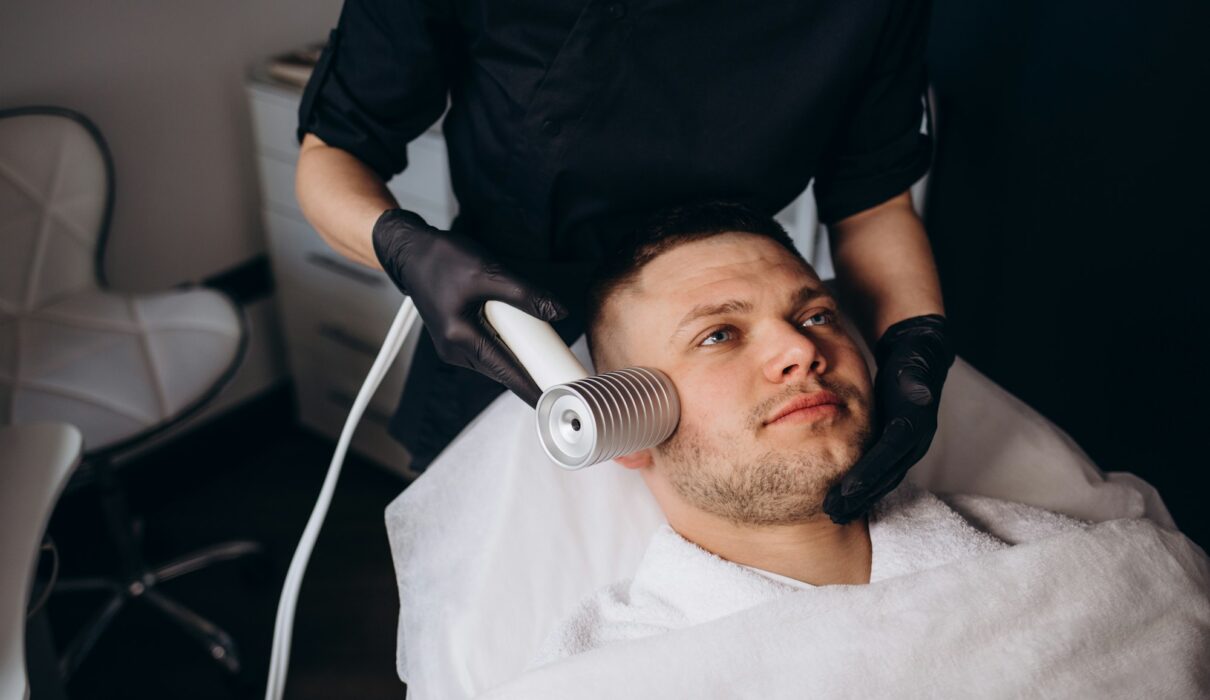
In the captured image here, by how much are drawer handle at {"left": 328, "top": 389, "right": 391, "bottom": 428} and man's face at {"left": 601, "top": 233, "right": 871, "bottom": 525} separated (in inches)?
52.6

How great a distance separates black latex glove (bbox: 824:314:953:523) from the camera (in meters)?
1.07

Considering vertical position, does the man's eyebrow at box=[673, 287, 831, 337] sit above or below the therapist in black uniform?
below

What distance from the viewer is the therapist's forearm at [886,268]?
1279mm

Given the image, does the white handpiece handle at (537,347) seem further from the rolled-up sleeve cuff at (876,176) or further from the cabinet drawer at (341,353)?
the cabinet drawer at (341,353)

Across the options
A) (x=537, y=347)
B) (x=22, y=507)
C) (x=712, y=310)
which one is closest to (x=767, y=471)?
(x=712, y=310)

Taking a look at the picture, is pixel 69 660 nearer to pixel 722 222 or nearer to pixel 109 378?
pixel 109 378

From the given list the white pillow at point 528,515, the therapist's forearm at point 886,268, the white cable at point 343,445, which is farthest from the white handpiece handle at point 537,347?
the therapist's forearm at point 886,268

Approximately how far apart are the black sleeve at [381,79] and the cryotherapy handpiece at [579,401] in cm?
30

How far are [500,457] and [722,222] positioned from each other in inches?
16.6

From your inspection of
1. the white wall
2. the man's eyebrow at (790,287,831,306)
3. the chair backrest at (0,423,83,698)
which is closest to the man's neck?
the man's eyebrow at (790,287,831,306)

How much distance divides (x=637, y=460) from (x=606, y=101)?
1.41 ft

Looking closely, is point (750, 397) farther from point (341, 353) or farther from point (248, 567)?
point (341, 353)

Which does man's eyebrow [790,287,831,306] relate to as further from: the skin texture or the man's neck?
the man's neck

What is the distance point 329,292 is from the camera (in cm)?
235
